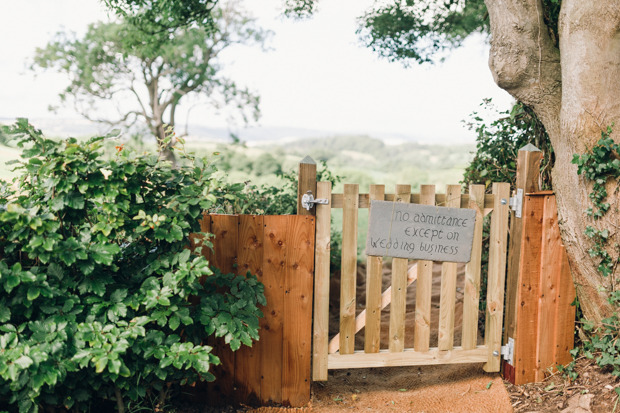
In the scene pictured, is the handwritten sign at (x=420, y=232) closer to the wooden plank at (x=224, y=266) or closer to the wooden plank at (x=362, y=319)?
the wooden plank at (x=362, y=319)

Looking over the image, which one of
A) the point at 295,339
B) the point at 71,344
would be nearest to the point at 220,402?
the point at 295,339

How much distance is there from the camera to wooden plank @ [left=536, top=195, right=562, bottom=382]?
3453mm

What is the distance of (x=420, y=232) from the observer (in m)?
3.26

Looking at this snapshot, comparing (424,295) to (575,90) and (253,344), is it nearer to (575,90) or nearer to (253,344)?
(253,344)

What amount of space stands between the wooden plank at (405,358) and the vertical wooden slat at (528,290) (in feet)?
0.91

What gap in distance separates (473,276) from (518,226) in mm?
540

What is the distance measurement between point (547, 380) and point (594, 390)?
0.37 m

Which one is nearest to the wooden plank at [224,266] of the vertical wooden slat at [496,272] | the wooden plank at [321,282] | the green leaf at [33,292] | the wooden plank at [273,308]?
the wooden plank at [273,308]

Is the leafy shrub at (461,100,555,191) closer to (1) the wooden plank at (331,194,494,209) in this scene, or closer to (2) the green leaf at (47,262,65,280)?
(1) the wooden plank at (331,194,494,209)

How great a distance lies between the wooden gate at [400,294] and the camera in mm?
3182

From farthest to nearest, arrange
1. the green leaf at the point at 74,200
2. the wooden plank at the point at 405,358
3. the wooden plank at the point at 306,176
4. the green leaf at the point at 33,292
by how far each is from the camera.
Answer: the wooden plank at the point at 405,358 < the wooden plank at the point at 306,176 < the green leaf at the point at 74,200 < the green leaf at the point at 33,292

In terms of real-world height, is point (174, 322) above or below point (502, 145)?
below

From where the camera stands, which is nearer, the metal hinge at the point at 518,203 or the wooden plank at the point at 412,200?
the wooden plank at the point at 412,200

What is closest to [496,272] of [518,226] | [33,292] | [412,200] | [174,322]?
[518,226]
